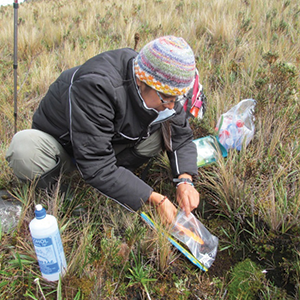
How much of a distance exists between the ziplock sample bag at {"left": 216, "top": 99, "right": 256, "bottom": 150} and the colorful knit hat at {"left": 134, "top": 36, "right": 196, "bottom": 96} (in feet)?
3.64

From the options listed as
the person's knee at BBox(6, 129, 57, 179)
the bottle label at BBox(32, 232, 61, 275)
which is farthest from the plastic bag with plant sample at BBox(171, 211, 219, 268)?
the person's knee at BBox(6, 129, 57, 179)

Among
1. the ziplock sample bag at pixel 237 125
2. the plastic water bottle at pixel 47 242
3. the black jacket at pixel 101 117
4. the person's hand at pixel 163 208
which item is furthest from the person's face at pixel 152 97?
the ziplock sample bag at pixel 237 125

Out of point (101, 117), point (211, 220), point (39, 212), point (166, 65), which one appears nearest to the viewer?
point (39, 212)

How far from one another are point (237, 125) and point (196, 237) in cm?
128

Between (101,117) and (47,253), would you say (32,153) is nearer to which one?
(101,117)

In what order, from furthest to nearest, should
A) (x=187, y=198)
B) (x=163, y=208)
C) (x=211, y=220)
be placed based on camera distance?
(x=211, y=220) < (x=187, y=198) < (x=163, y=208)

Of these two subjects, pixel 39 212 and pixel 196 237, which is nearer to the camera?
pixel 39 212

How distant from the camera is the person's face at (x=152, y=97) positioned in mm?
1741

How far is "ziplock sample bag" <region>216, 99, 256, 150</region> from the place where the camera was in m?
2.63

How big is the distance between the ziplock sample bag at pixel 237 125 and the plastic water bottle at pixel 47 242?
1.74m

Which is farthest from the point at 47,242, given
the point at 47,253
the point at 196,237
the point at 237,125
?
the point at 237,125

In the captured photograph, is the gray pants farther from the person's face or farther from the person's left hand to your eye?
the person's left hand

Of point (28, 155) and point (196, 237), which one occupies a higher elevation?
point (28, 155)

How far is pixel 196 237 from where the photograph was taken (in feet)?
6.33
